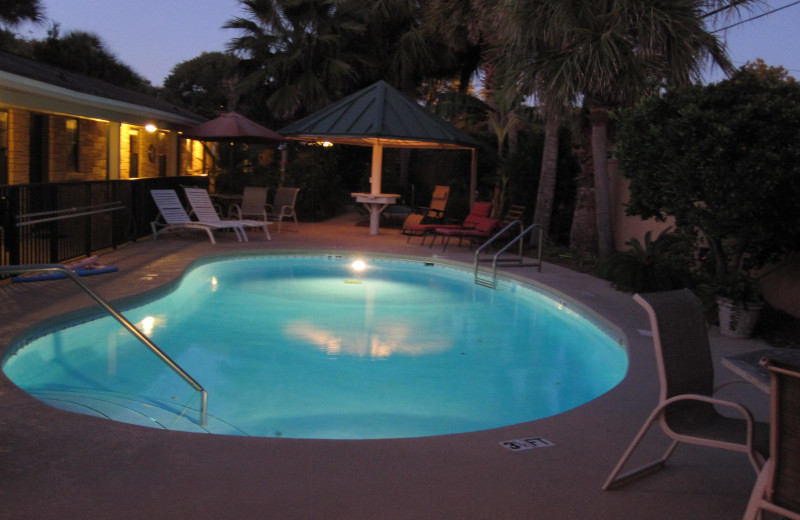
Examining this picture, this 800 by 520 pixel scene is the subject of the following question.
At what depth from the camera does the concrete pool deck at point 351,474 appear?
2914 millimetres

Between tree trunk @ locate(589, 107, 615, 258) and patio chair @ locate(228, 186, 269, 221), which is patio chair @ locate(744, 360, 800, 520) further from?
patio chair @ locate(228, 186, 269, 221)

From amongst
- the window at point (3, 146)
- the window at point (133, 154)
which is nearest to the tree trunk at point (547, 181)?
the window at point (133, 154)

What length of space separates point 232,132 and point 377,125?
3.04 meters

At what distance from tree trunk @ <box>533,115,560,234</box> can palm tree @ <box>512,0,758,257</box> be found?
208cm

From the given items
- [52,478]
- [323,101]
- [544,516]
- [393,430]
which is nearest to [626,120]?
[393,430]

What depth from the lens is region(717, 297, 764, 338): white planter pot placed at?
22.7 feet

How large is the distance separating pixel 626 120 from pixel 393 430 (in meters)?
4.79

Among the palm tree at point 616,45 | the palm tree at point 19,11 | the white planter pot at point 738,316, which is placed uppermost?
the palm tree at point 19,11

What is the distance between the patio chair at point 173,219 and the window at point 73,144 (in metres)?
3.20

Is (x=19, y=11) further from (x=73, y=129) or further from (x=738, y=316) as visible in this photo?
(x=738, y=316)

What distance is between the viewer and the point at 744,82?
22.8ft

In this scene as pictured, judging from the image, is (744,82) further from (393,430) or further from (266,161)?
(266,161)

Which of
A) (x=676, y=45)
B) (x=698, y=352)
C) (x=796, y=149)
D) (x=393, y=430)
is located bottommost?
(x=393, y=430)

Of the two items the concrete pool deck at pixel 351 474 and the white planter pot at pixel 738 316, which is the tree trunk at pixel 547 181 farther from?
the concrete pool deck at pixel 351 474
